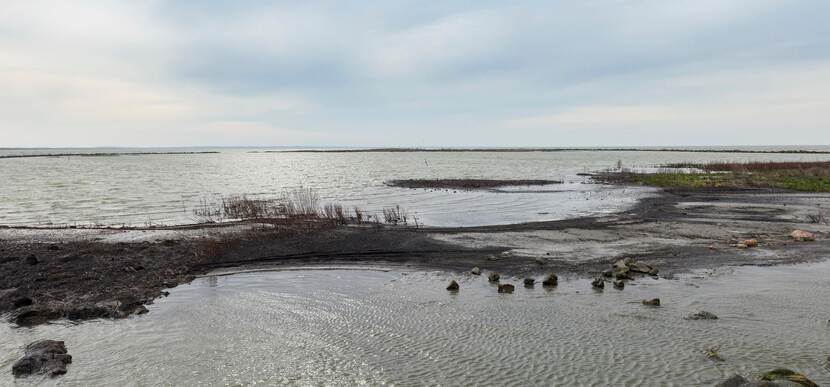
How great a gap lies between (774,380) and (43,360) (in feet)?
38.3

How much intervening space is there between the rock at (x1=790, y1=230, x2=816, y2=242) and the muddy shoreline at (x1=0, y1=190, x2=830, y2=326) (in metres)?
0.38

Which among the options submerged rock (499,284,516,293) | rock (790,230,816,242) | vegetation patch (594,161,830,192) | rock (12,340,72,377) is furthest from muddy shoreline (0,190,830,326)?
Result: vegetation patch (594,161,830,192)

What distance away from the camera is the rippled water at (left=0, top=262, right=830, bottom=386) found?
27.0 ft

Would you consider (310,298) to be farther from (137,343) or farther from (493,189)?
(493,189)

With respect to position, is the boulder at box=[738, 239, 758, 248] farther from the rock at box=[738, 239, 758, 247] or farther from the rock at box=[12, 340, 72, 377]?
the rock at box=[12, 340, 72, 377]

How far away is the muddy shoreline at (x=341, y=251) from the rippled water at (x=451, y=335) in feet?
4.61

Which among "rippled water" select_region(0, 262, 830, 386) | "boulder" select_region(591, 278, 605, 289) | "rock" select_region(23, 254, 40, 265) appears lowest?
"rippled water" select_region(0, 262, 830, 386)

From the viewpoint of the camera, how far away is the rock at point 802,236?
19094 millimetres

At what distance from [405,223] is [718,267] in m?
13.9

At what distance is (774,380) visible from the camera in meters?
7.22

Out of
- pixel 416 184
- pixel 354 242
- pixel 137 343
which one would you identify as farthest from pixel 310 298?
pixel 416 184

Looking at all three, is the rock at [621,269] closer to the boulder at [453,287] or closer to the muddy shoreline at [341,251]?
the muddy shoreline at [341,251]

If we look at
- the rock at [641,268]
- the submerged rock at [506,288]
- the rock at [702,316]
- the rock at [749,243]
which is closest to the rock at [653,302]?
the rock at [702,316]

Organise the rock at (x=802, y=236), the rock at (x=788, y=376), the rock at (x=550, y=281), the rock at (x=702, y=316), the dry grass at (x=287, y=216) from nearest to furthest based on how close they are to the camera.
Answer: the rock at (x=788, y=376), the rock at (x=702, y=316), the rock at (x=550, y=281), the rock at (x=802, y=236), the dry grass at (x=287, y=216)
